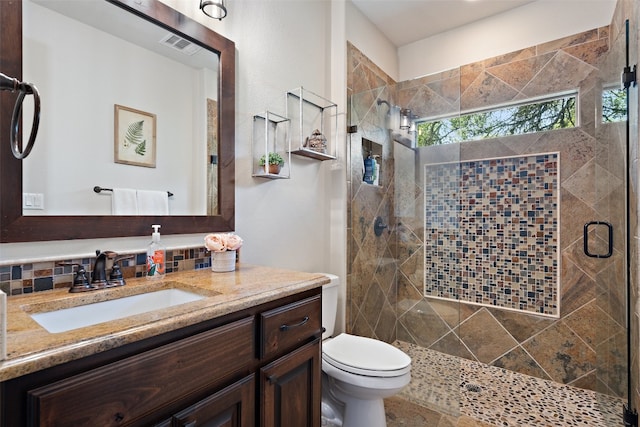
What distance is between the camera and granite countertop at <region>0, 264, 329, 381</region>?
0.60 m

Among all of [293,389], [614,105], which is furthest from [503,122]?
[293,389]

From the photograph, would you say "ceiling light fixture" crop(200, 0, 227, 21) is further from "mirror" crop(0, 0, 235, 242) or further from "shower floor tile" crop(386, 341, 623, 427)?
"shower floor tile" crop(386, 341, 623, 427)

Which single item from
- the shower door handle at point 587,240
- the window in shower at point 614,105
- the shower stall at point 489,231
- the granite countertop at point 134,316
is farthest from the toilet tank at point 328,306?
the window in shower at point 614,105

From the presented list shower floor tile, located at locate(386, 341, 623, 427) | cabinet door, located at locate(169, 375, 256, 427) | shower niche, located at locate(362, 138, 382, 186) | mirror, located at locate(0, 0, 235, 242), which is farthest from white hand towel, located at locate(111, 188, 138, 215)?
shower floor tile, located at locate(386, 341, 623, 427)

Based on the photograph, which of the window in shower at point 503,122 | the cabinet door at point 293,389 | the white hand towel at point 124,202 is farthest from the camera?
the window in shower at point 503,122

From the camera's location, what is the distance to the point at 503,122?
2.67 metres

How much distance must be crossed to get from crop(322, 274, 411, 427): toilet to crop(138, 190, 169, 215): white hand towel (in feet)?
3.45

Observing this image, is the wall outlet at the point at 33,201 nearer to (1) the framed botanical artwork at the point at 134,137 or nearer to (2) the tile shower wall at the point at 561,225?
(1) the framed botanical artwork at the point at 134,137

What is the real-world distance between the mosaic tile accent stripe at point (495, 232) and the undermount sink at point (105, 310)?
1.96m

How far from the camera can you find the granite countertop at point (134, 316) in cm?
60

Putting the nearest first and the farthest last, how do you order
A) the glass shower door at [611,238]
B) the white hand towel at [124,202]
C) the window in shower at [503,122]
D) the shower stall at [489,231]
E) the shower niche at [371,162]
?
the white hand towel at [124,202] → the glass shower door at [611,238] → the shower stall at [489,231] → the window in shower at [503,122] → the shower niche at [371,162]

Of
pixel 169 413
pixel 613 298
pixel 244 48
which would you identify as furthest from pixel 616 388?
pixel 244 48

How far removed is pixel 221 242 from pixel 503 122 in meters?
2.49

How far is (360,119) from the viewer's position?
8.16 ft
